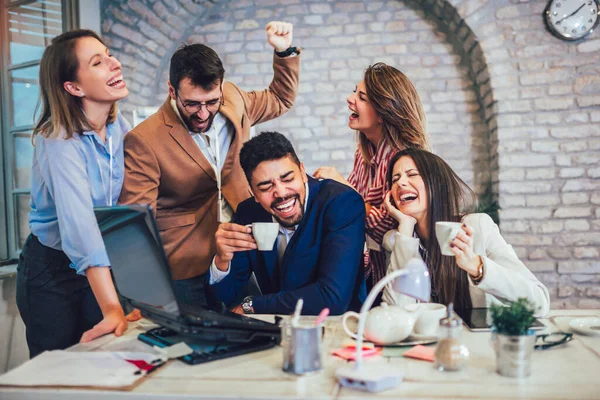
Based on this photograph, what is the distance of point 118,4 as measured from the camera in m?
3.65

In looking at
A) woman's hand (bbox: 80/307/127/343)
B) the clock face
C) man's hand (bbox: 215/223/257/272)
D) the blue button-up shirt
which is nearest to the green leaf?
man's hand (bbox: 215/223/257/272)

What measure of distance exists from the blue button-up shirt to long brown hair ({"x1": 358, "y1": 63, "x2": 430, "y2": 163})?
1022mm

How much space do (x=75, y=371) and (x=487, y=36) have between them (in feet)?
11.3

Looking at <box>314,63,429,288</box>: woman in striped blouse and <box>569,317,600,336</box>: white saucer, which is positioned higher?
<box>314,63,429,288</box>: woman in striped blouse

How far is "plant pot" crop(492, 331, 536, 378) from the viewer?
1.04 metres

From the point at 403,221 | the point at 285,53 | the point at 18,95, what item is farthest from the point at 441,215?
the point at 18,95

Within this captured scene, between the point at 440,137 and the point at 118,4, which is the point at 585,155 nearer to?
the point at 440,137

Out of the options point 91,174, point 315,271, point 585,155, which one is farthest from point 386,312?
point 585,155

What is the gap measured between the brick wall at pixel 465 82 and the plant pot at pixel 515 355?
9.39 feet

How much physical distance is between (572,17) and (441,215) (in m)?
2.53

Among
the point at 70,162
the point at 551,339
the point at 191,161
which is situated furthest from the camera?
Answer: the point at 191,161

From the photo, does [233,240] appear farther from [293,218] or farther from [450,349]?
[450,349]

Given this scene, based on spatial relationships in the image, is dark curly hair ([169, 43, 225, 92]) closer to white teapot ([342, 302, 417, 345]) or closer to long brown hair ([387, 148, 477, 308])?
long brown hair ([387, 148, 477, 308])

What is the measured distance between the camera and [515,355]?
3.43ft
